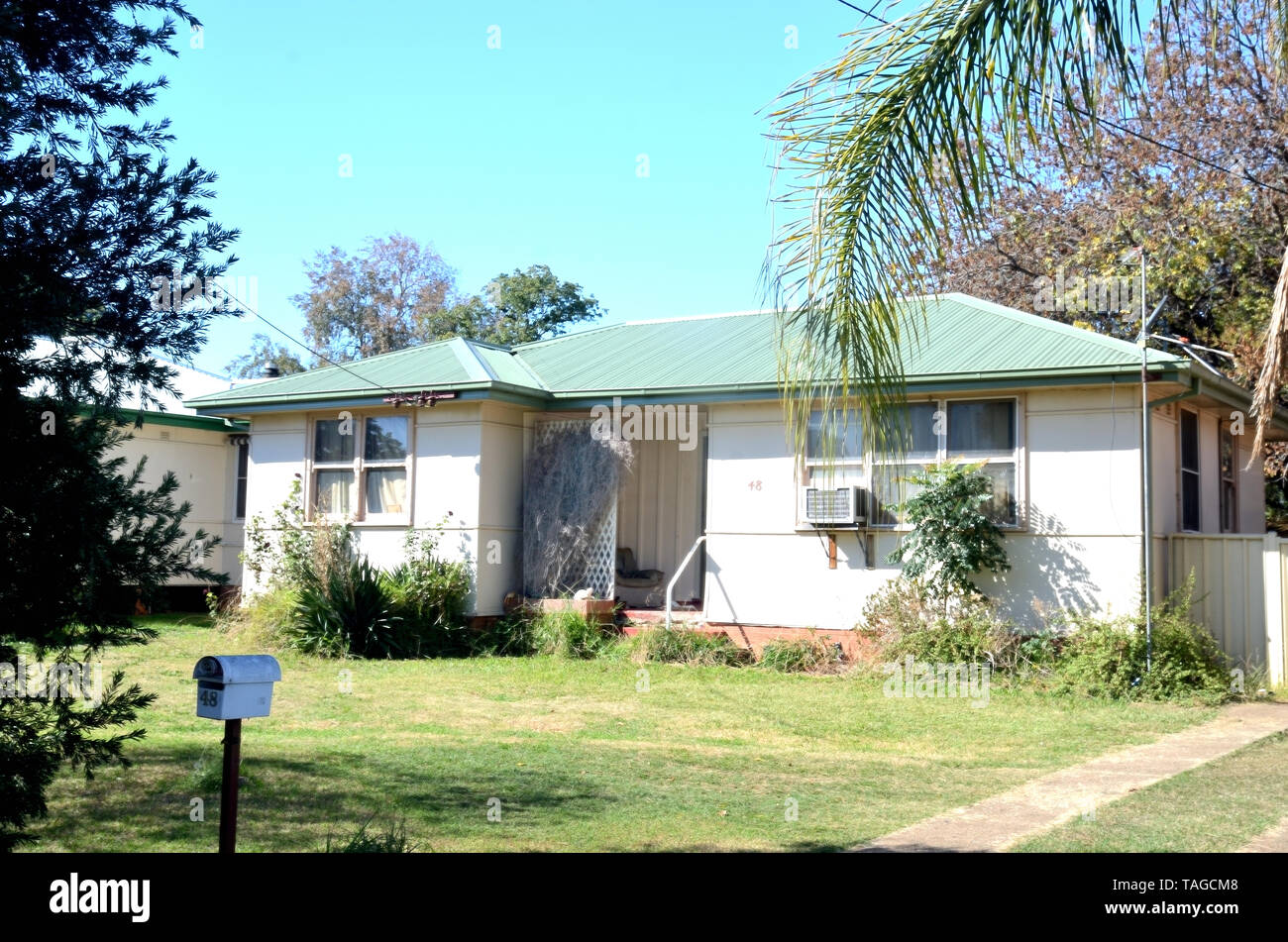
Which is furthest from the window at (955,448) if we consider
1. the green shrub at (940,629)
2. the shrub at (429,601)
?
the shrub at (429,601)

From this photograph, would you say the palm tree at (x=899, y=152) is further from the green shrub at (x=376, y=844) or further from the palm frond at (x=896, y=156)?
the green shrub at (x=376, y=844)

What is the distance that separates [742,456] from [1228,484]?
763cm

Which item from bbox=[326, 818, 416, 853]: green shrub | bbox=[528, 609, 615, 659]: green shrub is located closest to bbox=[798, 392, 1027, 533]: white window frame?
bbox=[528, 609, 615, 659]: green shrub

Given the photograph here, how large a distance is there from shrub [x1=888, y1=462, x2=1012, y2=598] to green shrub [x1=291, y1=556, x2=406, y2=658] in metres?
6.90

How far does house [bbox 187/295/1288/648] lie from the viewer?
547 inches

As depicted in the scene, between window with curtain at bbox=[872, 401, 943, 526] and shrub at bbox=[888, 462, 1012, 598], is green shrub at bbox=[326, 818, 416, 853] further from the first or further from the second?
window with curtain at bbox=[872, 401, 943, 526]

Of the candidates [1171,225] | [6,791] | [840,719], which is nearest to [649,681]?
[840,719]

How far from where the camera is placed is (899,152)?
6211 mm

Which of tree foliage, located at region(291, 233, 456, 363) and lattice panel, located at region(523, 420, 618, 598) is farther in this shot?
tree foliage, located at region(291, 233, 456, 363)

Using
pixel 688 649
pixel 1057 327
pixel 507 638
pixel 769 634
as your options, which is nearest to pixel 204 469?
pixel 507 638

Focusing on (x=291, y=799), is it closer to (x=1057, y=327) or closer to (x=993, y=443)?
(x=993, y=443)

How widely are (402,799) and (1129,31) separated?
235 inches

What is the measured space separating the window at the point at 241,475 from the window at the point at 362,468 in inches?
192
